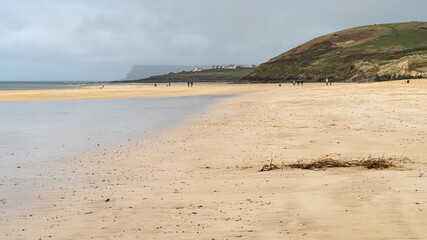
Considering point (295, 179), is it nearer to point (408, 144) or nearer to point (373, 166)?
point (373, 166)

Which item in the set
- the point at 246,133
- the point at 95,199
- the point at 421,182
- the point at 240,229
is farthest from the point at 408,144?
the point at 95,199

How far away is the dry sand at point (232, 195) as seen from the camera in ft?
15.8

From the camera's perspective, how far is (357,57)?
308ft

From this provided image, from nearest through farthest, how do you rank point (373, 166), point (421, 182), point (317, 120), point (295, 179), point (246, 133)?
point (421, 182), point (295, 179), point (373, 166), point (246, 133), point (317, 120)

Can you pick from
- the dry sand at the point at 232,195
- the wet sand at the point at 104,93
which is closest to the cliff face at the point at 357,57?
the wet sand at the point at 104,93

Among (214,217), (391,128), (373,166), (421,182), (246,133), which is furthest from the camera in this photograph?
Answer: (246,133)

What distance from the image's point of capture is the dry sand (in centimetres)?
482

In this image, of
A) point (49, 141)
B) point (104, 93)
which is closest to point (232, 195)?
point (49, 141)

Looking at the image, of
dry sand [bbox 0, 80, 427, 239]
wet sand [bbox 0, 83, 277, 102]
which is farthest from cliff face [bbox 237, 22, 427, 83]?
dry sand [bbox 0, 80, 427, 239]

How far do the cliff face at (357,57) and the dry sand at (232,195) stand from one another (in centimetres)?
5832

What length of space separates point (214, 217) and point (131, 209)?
1399 millimetres

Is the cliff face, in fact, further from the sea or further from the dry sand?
the dry sand

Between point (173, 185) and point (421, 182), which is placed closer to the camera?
point (421, 182)

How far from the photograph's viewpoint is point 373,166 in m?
7.84
